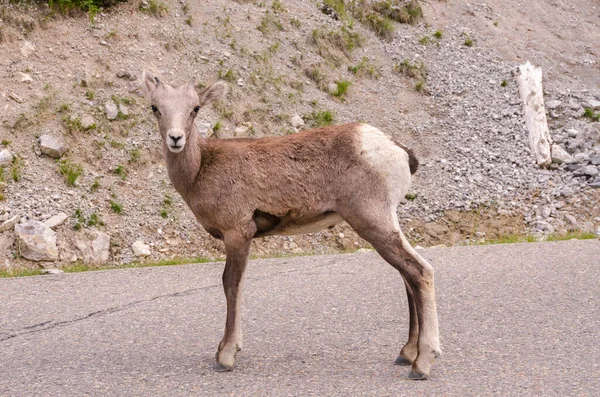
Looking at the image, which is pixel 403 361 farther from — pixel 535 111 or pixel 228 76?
pixel 535 111

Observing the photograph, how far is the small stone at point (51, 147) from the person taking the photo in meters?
15.3

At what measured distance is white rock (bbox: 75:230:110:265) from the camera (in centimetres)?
1365

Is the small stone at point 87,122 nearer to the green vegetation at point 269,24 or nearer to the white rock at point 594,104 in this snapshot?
the green vegetation at point 269,24

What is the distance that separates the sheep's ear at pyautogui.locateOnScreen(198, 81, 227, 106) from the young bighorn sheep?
0.10 m

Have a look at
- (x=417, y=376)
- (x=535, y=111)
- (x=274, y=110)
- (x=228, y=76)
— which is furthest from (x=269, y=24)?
(x=417, y=376)

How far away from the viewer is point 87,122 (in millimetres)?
16219

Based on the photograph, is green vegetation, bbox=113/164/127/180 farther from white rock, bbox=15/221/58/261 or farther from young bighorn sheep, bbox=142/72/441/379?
young bighorn sheep, bbox=142/72/441/379

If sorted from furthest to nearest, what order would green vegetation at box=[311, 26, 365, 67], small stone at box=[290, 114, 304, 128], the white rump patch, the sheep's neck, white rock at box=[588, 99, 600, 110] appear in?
white rock at box=[588, 99, 600, 110], green vegetation at box=[311, 26, 365, 67], small stone at box=[290, 114, 304, 128], the sheep's neck, the white rump patch

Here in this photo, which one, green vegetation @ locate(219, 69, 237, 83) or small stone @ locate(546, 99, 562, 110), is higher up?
green vegetation @ locate(219, 69, 237, 83)

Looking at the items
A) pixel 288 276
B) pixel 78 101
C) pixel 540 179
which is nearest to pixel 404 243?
pixel 288 276

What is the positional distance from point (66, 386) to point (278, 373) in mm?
1732

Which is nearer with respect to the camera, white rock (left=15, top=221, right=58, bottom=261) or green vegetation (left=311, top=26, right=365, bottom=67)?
white rock (left=15, top=221, right=58, bottom=261)

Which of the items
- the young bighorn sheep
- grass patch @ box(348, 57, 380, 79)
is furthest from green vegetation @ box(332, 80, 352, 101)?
the young bighorn sheep

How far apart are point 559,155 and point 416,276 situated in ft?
51.1
